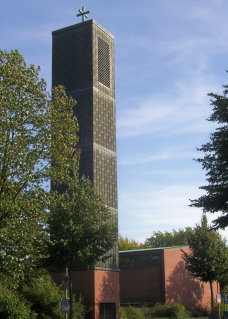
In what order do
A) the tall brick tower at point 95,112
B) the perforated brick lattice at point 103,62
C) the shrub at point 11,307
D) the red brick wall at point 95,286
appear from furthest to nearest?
the perforated brick lattice at point 103,62 → the tall brick tower at point 95,112 → the red brick wall at point 95,286 → the shrub at point 11,307

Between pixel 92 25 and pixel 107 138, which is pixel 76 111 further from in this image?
pixel 92 25

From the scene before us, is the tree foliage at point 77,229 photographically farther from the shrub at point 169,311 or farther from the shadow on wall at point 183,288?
the shadow on wall at point 183,288

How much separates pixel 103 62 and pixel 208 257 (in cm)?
1939

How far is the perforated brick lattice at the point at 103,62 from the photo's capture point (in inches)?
1577

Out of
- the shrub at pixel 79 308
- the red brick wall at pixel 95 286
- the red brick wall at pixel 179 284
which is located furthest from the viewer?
the red brick wall at pixel 179 284

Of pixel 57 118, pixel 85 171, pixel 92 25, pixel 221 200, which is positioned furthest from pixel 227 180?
pixel 92 25

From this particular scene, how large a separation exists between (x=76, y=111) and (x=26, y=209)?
2008 cm

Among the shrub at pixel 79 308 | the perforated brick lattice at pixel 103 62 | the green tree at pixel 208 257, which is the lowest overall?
the shrub at pixel 79 308

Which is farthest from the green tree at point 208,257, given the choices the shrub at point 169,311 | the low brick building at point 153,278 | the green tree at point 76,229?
the green tree at point 76,229

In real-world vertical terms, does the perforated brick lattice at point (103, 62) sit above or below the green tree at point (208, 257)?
above

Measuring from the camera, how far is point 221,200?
24469mm

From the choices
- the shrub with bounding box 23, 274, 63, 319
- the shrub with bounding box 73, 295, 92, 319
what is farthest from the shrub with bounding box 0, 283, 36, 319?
the shrub with bounding box 73, 295, 92, 319

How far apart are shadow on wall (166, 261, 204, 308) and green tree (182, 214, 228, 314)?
6.13 metres

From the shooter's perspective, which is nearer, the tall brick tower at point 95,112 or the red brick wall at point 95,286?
the red brick wall at point 95,286
